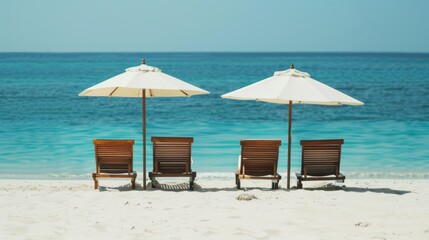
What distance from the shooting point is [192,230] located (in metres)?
5.98

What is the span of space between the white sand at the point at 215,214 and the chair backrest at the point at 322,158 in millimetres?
319

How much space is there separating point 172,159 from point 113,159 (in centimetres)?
89

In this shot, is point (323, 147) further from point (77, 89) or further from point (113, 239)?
point (77, 89)

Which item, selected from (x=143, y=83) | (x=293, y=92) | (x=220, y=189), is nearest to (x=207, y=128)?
(x=220, y=189)

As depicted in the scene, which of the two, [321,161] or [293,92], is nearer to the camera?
[293,92]

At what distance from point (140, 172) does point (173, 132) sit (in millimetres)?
7608

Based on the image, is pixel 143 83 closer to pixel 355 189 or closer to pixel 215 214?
pixel 215 214

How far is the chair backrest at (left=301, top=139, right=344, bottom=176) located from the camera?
8.55 metres

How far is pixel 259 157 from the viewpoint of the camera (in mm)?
8594

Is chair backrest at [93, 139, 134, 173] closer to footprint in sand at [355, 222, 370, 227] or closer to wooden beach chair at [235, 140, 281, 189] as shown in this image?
wooden beach chair at [235, 140, 281, 189]

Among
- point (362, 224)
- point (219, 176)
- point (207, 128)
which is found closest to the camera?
point (362, 224)

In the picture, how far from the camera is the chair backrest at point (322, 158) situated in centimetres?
855

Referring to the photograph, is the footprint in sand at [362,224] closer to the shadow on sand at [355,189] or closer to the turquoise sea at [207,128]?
the shadow on sand at [355,189]

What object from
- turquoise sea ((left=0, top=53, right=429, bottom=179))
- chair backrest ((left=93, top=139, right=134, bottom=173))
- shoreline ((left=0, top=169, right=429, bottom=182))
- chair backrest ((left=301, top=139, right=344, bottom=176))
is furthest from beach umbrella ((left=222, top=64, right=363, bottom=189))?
turquoise sea ((left=0, top=53, right=429, bottom=179))
